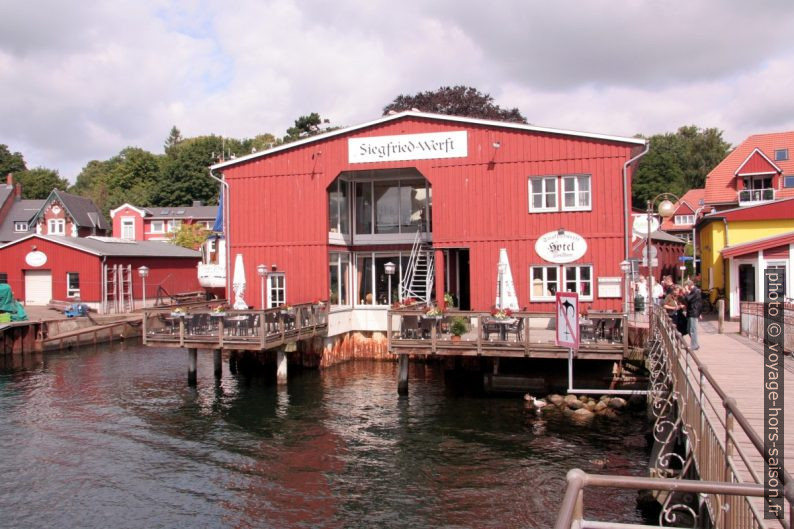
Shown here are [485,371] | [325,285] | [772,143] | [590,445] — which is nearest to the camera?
[590,445]

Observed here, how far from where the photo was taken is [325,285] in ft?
81.3

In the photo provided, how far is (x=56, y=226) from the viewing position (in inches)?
2522

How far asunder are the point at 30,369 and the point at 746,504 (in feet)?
90.3

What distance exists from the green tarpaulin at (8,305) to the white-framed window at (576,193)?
2588 centimetres

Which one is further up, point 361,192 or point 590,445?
point 361,192

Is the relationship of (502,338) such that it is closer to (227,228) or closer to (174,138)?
(227,228)

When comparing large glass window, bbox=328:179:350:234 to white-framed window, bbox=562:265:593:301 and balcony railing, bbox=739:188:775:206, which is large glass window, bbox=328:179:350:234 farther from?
balcony railing, bbox=739:188:775:206

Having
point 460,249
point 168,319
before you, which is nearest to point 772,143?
point 460,249

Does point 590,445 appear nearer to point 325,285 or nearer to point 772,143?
point 325,285

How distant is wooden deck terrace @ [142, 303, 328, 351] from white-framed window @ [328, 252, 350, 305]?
466 cm

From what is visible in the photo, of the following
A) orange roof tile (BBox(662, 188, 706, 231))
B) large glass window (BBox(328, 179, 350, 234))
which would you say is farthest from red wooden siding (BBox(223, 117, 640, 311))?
orange roof tile (BBox(662, 188, 706, 231))

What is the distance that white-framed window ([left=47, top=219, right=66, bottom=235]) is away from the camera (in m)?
63.7

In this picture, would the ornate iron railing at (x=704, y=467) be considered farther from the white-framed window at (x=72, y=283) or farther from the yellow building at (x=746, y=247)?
the white-framed window at (x=72, y=283)

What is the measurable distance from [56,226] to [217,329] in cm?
5198
